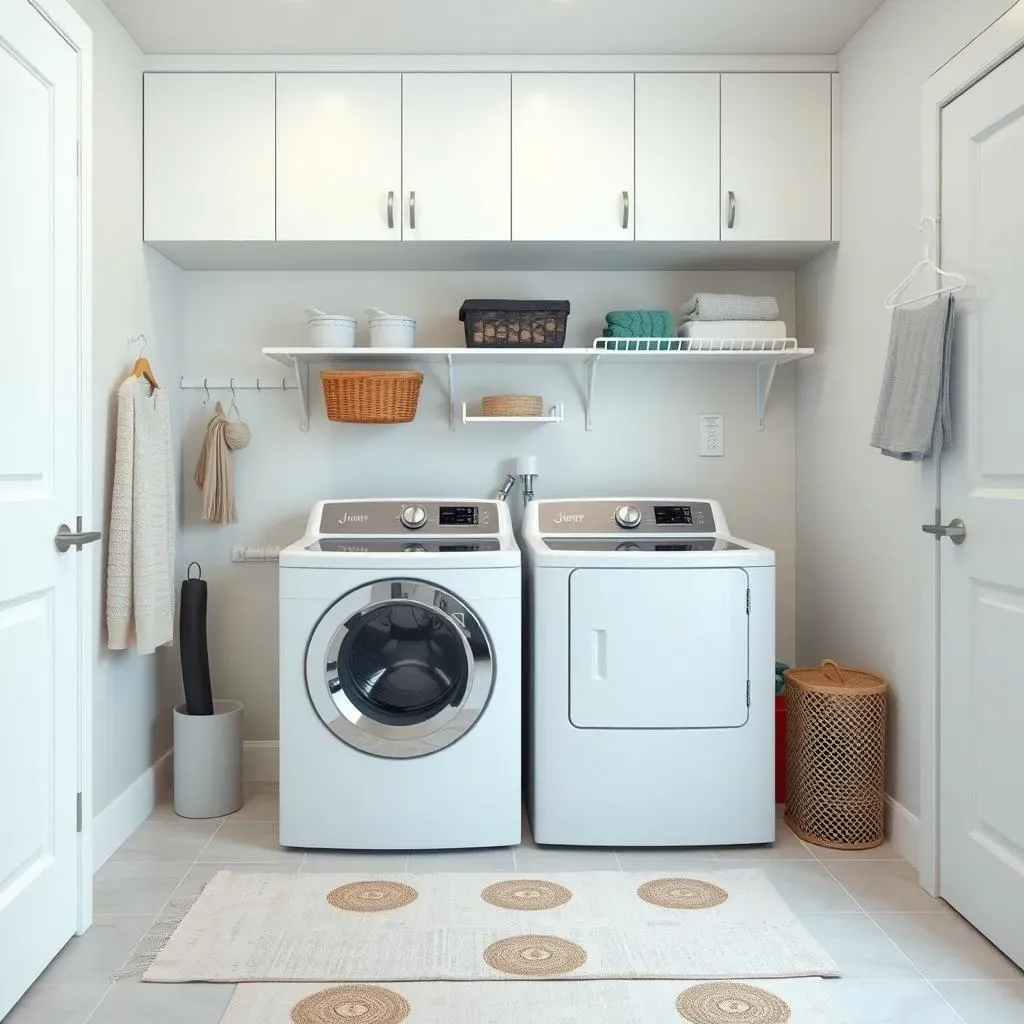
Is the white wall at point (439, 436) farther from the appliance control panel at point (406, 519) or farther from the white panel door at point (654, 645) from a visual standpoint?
the white panel door at point (654, 645)

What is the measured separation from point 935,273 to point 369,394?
1637 millimetres

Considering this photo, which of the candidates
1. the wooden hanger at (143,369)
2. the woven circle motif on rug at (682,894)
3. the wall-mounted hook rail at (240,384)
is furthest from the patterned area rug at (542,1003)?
the wall-mounted hook rail at (240,384)

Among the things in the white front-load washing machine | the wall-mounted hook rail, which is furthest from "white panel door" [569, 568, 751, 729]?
the wall-mounted hook rail

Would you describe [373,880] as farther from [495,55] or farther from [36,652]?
[495,55]

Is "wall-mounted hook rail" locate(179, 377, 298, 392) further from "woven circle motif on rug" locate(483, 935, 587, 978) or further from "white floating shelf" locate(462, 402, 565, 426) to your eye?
"woven circle motif on rug" locate(483, 935, 587, 978)

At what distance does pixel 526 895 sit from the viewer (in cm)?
243

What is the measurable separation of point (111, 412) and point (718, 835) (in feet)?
6.63

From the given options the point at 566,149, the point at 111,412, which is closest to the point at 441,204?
the point at 566,149

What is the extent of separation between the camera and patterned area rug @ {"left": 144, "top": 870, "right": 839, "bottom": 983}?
6.73ft

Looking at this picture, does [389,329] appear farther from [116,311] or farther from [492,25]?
[492,25]

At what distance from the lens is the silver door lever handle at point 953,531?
7.33 ft

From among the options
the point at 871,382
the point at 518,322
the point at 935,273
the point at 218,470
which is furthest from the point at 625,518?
the point at 218,470

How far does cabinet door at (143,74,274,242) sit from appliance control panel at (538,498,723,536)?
48.2 inches

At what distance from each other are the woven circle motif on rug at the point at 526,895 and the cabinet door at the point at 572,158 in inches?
71.3
